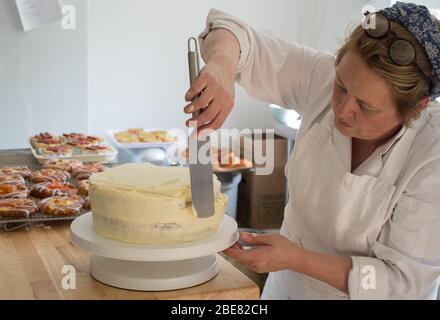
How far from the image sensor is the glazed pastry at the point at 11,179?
5.11 ft

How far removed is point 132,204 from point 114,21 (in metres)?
2.41

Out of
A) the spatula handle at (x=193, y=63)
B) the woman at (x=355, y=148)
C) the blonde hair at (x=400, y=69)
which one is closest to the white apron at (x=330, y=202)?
the woman at (x=355, y=148)

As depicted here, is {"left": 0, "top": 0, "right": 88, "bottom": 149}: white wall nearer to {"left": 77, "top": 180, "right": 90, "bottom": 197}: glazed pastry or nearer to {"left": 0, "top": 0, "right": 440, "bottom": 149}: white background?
{"left": 0, "top": 0, "right": 440, "bottom": 149}: white background

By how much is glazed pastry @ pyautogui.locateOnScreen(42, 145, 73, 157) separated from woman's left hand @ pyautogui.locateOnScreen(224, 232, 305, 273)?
1070mm

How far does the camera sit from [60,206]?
137cm

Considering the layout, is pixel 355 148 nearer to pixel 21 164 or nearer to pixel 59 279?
pixel 59 279

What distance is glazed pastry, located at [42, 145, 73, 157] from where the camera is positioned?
2.04m

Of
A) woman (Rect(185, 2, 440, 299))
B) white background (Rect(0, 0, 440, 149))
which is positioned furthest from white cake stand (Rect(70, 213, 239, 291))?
white background (Rect(0, 0, 440, 149))

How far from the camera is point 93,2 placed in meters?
3.12

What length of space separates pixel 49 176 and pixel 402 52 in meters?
1.04

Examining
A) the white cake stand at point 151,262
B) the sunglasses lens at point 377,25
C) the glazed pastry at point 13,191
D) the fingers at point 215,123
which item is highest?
the sunglasses lens at point 377,25

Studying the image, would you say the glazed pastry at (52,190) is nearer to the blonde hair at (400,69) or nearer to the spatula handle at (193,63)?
the spatula handle at (193,63)

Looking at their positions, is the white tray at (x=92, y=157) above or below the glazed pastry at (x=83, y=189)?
below

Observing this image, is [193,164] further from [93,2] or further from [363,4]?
[363,4]
